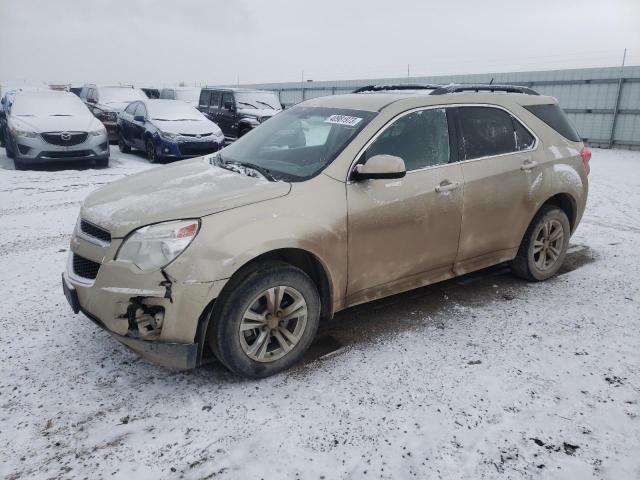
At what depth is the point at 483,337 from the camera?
3.71m

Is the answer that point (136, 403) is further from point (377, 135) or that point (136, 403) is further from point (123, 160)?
point (123, 160)

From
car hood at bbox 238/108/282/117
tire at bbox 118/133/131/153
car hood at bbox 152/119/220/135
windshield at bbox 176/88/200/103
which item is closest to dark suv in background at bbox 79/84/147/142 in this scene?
tire at bbox 118/133/131/153

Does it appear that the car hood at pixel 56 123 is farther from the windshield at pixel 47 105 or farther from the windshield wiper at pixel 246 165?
the windshield wiper at pixel 246 165

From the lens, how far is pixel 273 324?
3102 millimetres

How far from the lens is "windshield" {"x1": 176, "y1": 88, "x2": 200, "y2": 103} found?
1956 cm

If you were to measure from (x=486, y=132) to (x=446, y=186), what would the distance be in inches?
30.9

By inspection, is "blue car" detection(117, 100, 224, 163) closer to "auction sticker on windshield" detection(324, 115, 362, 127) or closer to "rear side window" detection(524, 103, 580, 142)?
"auction sticker on windshield" detection(324, 115, 362, 127)

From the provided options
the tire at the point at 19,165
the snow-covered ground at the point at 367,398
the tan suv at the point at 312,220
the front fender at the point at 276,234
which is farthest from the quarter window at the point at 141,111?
the front fender at the point at 276,234

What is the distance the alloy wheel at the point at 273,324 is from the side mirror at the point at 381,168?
2.98ft

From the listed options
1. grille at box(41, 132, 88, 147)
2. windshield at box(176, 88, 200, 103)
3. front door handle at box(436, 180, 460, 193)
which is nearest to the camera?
front door handle at box(436, 180, 460, 193)

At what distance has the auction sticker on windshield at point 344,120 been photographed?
11.9 ft

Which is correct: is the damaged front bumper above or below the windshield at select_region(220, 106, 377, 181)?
below

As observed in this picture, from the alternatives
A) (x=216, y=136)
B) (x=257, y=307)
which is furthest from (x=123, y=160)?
(x=257, y=307)

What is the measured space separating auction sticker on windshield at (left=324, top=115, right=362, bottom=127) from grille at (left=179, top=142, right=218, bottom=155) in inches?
318
